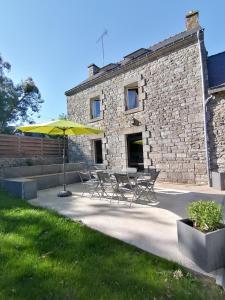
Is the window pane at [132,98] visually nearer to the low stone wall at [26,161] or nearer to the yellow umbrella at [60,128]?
the yellow umbrella at [60,128]

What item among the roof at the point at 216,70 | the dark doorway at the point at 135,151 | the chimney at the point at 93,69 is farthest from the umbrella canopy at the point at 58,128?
the chimney at the point at 93,69

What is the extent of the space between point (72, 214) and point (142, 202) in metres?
1.83

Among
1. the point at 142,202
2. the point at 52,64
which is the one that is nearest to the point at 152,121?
the point at 142,202

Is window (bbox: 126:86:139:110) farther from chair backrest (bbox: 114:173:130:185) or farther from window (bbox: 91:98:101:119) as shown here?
chair backrest (bbox: 114:173:130:185)

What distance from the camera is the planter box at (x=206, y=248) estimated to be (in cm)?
274

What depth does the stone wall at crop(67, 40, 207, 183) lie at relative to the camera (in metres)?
8.70

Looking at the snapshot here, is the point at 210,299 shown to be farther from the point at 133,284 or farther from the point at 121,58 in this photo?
the point at 121,58

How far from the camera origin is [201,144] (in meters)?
8.51

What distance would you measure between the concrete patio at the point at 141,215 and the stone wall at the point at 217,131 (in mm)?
1044

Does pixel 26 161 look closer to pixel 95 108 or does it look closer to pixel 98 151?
pixel 98 151

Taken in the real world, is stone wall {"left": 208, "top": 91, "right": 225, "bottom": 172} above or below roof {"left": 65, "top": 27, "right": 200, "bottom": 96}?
below

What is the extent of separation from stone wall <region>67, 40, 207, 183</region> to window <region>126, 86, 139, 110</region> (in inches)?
10.5

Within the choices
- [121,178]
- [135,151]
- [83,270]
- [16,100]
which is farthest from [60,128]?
[16,100]

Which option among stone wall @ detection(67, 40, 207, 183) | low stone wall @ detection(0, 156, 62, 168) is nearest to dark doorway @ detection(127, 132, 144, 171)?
stone wall @ detection(67, 40, 207, 183)
